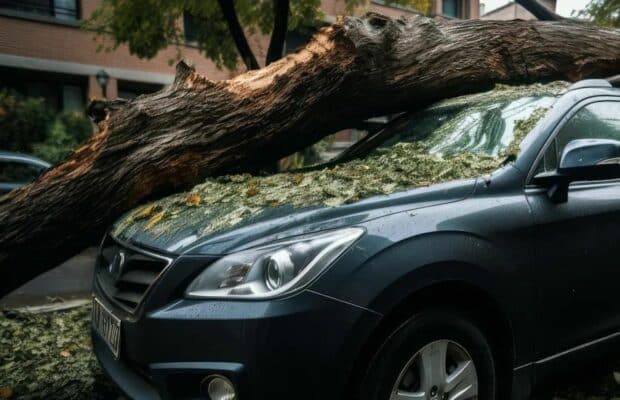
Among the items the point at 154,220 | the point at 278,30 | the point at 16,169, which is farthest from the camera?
the point at 16,169

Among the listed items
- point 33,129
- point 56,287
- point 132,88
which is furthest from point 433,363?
point 132,88

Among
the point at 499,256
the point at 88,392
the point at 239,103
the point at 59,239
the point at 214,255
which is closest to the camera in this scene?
the point at 214,255

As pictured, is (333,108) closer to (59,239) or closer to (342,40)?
(342,40)

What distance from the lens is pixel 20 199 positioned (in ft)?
11.8

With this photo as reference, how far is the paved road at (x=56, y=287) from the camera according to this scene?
5707 millimetres

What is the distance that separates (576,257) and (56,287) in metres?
5.57

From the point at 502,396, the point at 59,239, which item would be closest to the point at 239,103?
the point at 59,239

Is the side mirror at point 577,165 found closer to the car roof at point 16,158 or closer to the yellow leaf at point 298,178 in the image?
the yellow leaf at point 298,178

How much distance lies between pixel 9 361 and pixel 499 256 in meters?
3.16

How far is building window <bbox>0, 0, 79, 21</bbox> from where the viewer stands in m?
15.8

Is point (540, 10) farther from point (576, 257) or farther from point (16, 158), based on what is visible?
point (16, 158)

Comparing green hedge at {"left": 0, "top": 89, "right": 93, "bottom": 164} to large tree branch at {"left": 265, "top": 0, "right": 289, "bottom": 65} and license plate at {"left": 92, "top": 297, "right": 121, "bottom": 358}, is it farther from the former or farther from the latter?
license plate at {"left": 92, "top": 297, "right": 121, "bottom": 358}

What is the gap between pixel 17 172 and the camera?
888 centimetres

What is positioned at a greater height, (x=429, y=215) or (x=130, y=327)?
(x=429, y=215)
